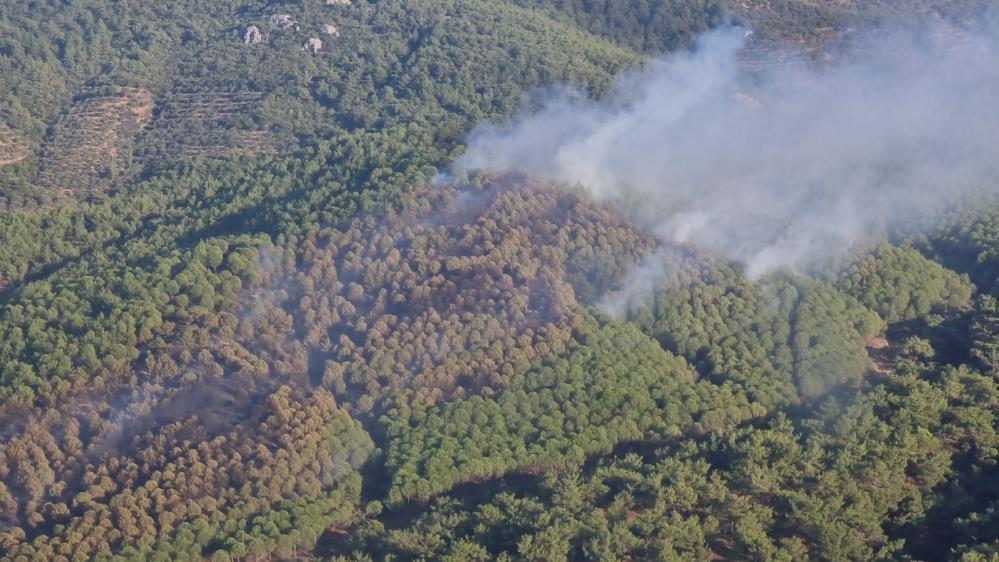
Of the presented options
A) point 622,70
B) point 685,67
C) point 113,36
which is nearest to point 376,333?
point 622,70

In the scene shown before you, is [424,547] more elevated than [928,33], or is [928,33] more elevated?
[928,33]

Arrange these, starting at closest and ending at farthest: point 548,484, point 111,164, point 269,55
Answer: point 548,484 → point 111,164 → point 269,55

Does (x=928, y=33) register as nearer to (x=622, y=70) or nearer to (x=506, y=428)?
(x=622, y=70)

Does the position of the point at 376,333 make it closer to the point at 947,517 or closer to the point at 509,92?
the point at 947,517

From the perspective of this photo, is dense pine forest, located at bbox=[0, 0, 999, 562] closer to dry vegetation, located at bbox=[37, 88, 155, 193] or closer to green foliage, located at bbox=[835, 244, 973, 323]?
green foliage, located at bbox=[835, 244, 973, 323]

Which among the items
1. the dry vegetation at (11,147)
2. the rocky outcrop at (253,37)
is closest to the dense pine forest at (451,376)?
the dry vegetation at (11,147)

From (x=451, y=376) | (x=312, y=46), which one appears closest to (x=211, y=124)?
(x=312, y=46)

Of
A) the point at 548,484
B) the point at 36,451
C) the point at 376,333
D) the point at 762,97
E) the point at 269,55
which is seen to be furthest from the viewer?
the point at 269,55

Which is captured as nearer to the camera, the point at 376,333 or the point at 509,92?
the point at 376,333
